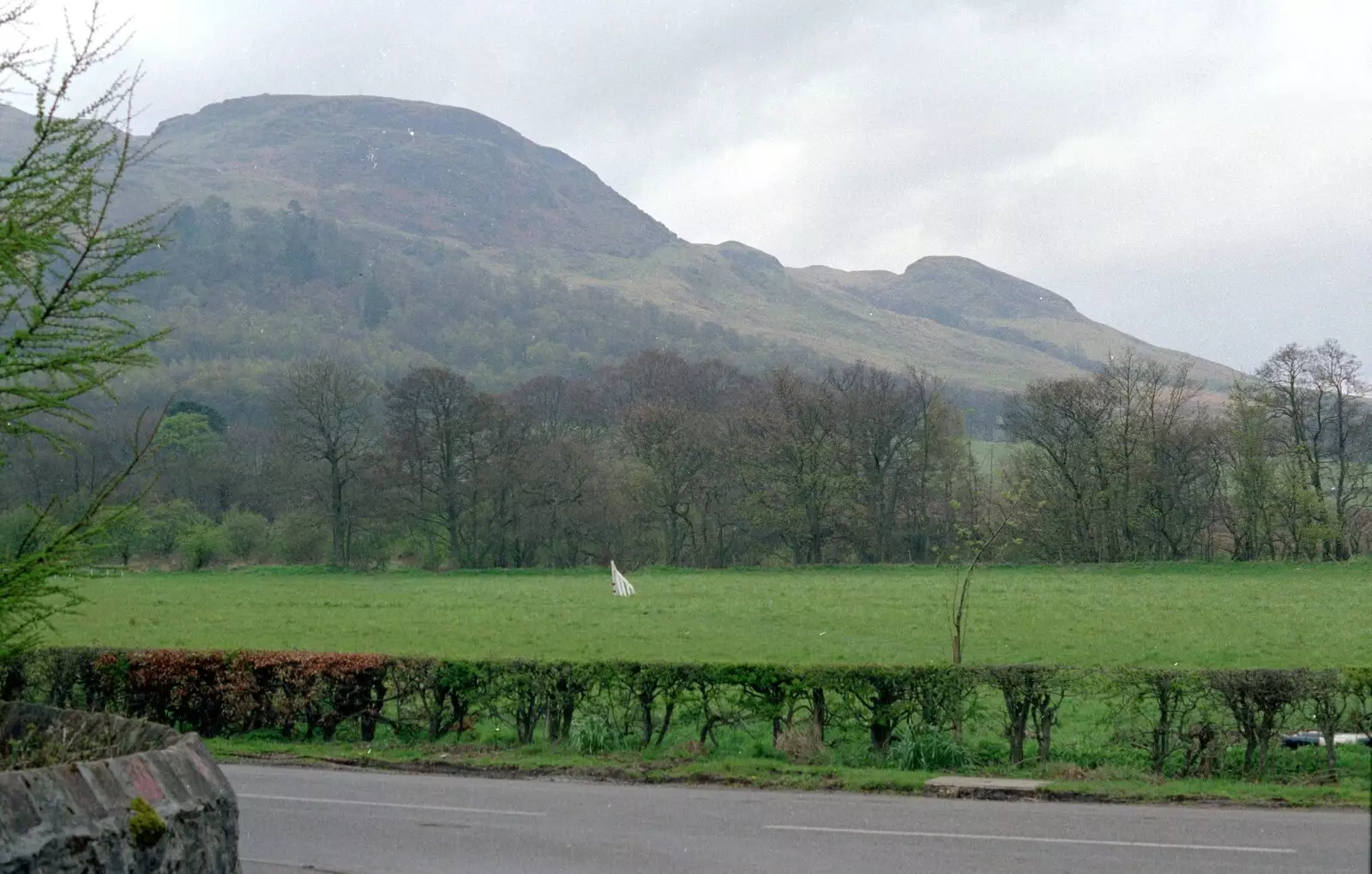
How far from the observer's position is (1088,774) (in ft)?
47.7

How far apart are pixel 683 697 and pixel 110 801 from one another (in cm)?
1202

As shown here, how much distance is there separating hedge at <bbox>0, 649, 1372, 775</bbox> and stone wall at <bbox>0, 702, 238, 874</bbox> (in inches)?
416

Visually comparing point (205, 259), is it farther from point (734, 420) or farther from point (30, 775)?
point (30, 775)

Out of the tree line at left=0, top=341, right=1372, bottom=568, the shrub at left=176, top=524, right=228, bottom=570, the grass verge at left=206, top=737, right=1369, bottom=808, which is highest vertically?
the tree line at left=0, top=341, right=1372, bottom=568

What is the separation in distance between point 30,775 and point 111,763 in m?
0.48

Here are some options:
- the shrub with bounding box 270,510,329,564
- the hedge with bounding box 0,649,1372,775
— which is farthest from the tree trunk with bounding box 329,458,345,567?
the hedge with bounding box 0,649,1372,775

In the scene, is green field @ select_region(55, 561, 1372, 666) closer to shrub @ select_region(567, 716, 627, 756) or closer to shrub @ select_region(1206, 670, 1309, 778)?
shrub @ select_region(567, 716, 627, 756)

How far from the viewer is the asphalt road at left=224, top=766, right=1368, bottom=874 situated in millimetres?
10117

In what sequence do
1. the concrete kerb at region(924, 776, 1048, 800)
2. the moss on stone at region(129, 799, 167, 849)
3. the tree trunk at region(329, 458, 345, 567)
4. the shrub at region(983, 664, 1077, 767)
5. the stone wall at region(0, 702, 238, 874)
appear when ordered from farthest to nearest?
the tree trunk at region(329, 458, 345, 567), the shrub at region(983, 664, 1077, 767), the concrete kerb at region(924, 776, 1048, 800), the moss on stone at region(129, 799, 167, 849), the stone wall at region(0, 702, 238, 874)

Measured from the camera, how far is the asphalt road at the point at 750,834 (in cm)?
1012

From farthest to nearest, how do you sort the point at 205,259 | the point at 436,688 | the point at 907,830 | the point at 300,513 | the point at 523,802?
the point at 205,259
the point at 300,513
the point at 436,688
the point at 523,802
the point at 907,830

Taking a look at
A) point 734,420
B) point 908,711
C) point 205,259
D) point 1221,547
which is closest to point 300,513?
point 734,420

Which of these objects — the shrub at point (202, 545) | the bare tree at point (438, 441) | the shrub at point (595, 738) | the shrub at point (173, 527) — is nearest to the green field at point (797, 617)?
the shrub at point (595, 738)

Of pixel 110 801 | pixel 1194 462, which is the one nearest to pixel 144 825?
pixel 110 801
